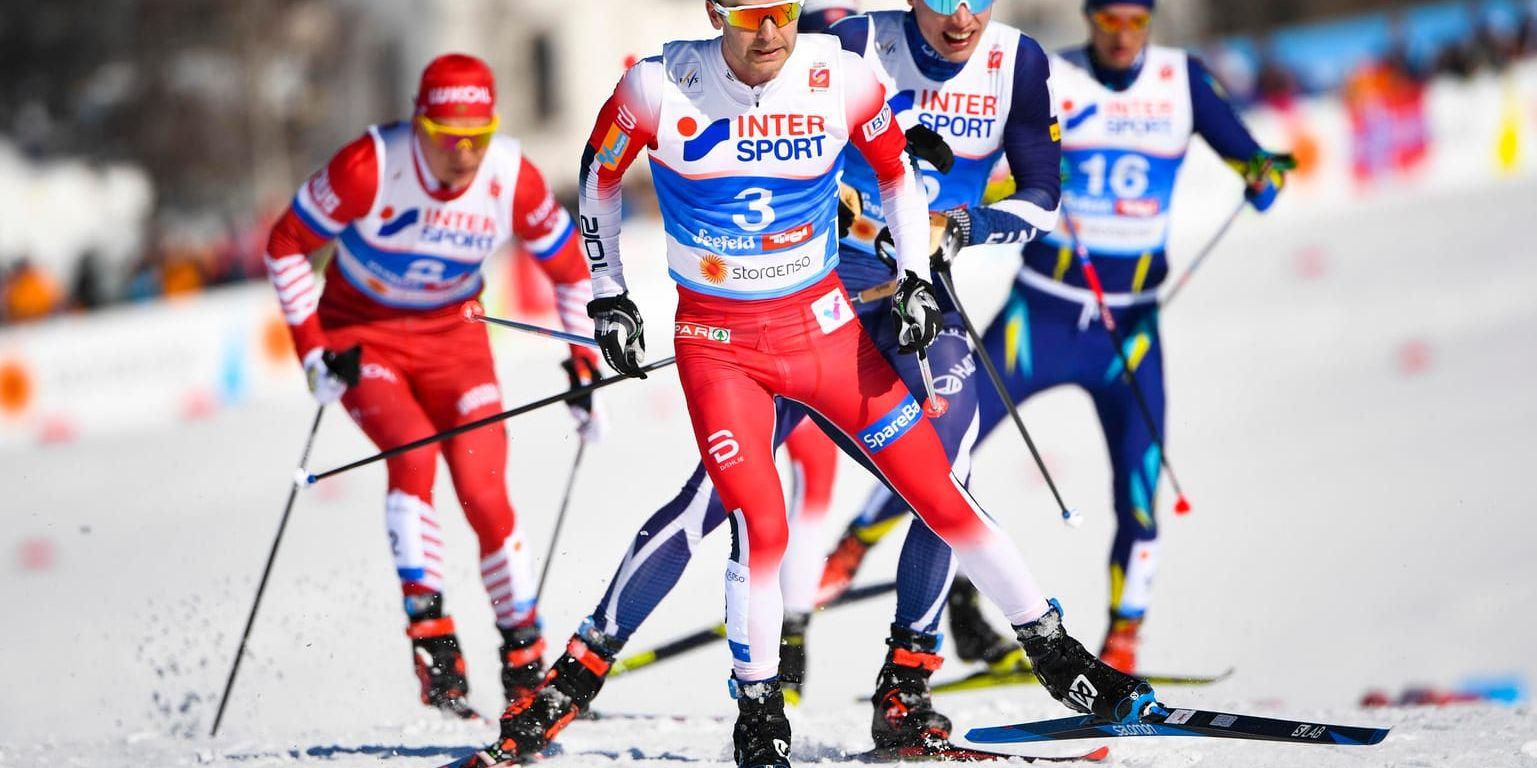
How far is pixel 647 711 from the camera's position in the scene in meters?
8.23

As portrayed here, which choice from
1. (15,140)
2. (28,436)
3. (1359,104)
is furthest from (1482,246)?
(15,140)

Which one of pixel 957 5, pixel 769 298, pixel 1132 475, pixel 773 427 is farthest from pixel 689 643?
pixel 957 5

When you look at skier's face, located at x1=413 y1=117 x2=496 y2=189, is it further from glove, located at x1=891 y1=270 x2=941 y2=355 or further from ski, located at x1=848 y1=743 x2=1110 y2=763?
ski, located at x1=848 y1=743 x2=1110 y2=763

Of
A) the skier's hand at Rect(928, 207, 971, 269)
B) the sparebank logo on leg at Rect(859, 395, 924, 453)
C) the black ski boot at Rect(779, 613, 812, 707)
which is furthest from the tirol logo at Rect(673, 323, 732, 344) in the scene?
the black ski boot at Rect(779, 613, 812, 707)

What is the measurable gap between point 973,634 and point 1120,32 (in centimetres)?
282

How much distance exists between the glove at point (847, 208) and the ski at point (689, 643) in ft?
7.17

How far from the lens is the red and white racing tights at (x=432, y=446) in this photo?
22.7ft

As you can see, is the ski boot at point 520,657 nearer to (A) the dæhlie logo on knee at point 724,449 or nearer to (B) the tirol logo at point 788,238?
(A) the dæhlie logo on knee at point 724,449

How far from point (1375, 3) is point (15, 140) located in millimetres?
25351

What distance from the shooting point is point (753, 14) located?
491cm

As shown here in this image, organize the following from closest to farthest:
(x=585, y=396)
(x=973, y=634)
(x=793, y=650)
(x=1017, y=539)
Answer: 1. (x=793, y=650)
2. (x=585, y=396)
3. (x=973, y=634)
4. (x=1017, y=539)

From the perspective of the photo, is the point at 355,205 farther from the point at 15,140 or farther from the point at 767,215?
the point at 15,140

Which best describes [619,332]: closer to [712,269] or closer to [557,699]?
[712,269]

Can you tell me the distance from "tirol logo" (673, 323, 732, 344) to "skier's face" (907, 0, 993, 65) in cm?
144
